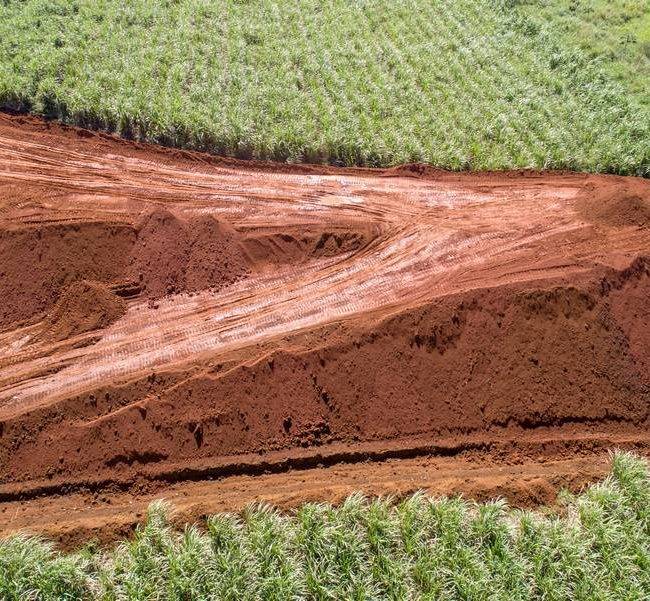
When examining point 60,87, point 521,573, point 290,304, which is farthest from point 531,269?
point 60,87

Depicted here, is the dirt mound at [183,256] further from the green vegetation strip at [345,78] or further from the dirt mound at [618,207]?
the dirt mound at [618,207]

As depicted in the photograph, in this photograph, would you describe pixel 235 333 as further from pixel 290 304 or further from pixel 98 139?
pixel 98 139

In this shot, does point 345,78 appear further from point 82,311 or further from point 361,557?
point 361,557

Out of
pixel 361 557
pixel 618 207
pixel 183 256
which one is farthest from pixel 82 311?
pixel 618 207

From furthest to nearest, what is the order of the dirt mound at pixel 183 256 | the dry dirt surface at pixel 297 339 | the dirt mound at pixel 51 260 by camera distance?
the dirt mound at pixel 183 256, the dirt mound at pixel 51 260, the dry dirt surface at pixel 297 339

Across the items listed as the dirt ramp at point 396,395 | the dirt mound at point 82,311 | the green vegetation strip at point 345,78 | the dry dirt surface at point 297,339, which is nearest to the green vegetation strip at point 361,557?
the dry dirt surface at point 297,339

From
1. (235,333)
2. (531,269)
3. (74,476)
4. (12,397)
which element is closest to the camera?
(74,476)
